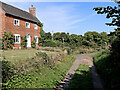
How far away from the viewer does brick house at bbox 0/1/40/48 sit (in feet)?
61.3

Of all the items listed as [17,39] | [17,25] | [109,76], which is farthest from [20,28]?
[109,76]

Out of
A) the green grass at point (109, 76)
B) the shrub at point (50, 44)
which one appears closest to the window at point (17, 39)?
the shrub at point (50, 44)

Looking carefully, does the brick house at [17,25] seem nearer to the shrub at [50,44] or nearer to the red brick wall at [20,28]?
the red brick wall at [20,28]

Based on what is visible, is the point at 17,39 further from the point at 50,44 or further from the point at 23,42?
the point at 50,44

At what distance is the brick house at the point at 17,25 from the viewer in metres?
18.7

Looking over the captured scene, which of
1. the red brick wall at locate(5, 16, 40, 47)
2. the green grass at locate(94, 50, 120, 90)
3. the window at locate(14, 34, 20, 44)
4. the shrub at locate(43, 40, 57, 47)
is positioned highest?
the red brick wall at locate(5, 16, 40, 47)

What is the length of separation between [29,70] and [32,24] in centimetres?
1999

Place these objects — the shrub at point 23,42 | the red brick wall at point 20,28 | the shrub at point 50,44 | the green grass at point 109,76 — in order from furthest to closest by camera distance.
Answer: the shrub at point 50,44, the shrub at point 23,42, the red brick wall at point 20,28, the green grass at point 109,76

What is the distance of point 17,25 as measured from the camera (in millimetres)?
21188

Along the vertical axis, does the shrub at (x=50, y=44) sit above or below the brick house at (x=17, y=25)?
below

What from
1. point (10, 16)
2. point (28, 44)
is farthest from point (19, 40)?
point (10, 16)

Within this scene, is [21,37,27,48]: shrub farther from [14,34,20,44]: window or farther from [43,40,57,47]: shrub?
[43,40,57,47]: shrub

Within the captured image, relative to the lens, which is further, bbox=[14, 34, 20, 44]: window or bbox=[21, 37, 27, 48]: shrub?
bbox=[21, 37, 27, 48]: shrub

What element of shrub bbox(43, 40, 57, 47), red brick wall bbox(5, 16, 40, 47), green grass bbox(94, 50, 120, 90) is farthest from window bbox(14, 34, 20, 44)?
green grass bbox(94, 50, 120, 90)
